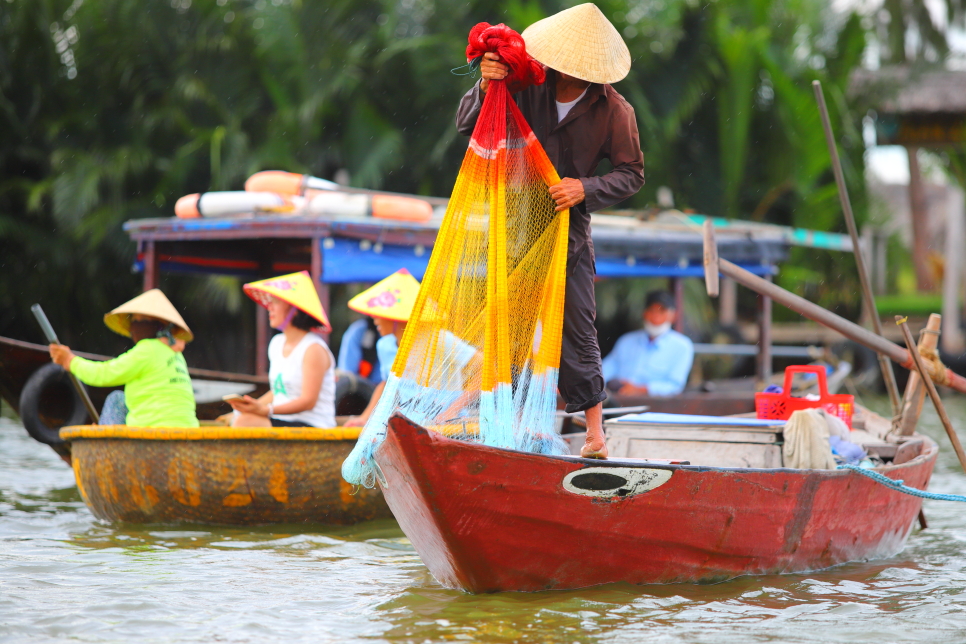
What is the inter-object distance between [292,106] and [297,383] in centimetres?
883

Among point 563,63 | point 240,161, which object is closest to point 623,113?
point 563,63

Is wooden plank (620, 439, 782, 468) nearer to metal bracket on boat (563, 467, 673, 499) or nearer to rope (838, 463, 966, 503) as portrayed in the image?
rope (838, 463, 966, 503)

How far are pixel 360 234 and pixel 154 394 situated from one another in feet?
6.03

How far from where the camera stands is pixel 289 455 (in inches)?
205

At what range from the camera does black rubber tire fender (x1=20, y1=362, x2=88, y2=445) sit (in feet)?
19.5

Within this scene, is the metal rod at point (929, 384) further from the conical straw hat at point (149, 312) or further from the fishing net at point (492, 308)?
the conical straw hat at point (149, 312)

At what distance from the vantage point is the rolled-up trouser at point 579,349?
12.7 ft

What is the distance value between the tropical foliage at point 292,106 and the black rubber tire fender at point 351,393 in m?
6.74

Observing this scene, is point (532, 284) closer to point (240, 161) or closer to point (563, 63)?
point (563, 63)

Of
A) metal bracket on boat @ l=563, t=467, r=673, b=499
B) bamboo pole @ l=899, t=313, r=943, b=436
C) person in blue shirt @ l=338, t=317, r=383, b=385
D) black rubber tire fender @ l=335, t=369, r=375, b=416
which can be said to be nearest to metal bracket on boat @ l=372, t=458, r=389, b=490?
metal bracket on boat @ l=563, t=467, r=673, b=499

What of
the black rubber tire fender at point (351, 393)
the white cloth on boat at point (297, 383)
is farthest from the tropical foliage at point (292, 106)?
the white cloth on boat at point (297, 383)

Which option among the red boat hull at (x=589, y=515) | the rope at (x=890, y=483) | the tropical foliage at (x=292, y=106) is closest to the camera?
the red boat hull at (x=589, y=515)

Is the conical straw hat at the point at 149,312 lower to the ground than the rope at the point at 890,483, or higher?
higher

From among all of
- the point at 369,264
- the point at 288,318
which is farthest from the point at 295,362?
the point at 369,264
